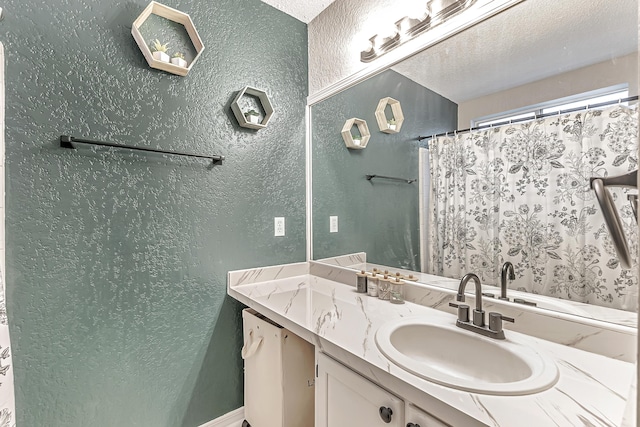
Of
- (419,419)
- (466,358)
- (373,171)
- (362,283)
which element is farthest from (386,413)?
(373,171)

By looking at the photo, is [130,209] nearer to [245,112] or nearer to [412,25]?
[245,112]

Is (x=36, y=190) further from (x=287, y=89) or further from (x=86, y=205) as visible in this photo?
(x=287, y=89)

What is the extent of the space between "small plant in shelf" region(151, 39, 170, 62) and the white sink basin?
57.6 inches

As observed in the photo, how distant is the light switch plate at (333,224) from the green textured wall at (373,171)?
3cm

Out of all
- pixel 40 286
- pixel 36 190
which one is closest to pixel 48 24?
pixel 36 190

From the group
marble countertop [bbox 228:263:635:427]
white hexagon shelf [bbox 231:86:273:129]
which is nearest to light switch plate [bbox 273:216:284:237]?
marble countertop [bbox 228:263:635:427]

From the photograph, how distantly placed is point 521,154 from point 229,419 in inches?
73.4

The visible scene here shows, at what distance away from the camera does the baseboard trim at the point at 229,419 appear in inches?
62.8

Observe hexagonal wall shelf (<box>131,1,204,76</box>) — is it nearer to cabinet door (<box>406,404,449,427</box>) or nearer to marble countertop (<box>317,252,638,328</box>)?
marble countertop (<box>317,252,638,328</box>)

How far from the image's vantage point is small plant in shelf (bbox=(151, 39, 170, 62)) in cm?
136

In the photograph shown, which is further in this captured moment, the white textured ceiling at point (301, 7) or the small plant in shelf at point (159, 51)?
the white textured ceiling at point (301, 7)

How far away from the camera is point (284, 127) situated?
1.85 metres

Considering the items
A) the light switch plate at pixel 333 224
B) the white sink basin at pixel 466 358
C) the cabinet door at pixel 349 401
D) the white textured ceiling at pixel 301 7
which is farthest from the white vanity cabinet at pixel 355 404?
the white textured ceiling at pixel 301 7

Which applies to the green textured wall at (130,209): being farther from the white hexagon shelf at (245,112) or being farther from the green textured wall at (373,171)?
the green textured wall at (373,171)
